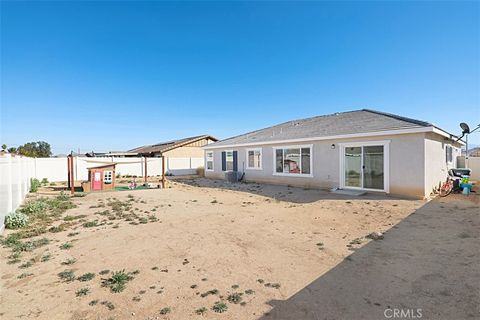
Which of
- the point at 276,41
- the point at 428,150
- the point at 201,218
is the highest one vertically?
the point at 276,41

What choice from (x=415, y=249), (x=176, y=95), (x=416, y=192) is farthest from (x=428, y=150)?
(x=176, y=95)

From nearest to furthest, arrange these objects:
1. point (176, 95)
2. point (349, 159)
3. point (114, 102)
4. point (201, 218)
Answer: point (201, 218) → point (349, 159) → point (114, 102) → point (176, 95)

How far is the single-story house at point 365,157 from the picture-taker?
873cm

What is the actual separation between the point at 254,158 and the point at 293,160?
3.12 m

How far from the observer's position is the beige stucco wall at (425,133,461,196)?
28.9 feet

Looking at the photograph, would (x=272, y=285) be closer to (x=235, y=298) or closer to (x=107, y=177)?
(x=235, y=298)

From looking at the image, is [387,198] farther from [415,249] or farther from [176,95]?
[176,95]

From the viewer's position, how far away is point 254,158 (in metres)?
15.2

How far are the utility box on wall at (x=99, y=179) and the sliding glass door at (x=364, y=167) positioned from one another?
12321mm

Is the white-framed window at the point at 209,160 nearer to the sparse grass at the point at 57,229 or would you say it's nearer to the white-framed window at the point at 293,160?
the white-framed window at the point at 293,160

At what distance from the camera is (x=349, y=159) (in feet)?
34.5

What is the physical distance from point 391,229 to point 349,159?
5494 mm

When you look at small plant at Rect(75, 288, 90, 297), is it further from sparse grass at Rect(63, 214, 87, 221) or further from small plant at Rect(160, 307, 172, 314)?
sparse grass at Rect(63, 214, 87, 221)

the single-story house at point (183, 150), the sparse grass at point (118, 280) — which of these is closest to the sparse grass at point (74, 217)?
the sparse grass at point (118, 280)
